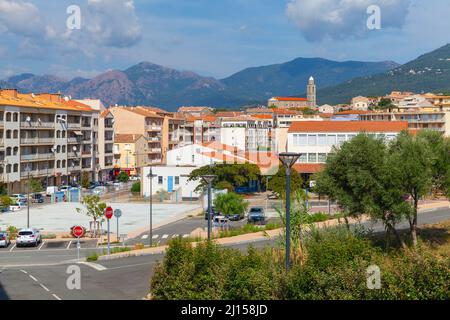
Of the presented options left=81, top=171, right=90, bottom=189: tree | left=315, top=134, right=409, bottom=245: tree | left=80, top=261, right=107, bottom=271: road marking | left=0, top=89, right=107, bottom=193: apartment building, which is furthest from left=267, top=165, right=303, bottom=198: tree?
left=80, top=261, right=107, bottom=271: road marking

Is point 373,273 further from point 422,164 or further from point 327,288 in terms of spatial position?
point 422,164

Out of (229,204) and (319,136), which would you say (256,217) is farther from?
(319,136)

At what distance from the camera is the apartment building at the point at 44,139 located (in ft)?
214

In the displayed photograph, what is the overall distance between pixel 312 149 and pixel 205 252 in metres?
52.7

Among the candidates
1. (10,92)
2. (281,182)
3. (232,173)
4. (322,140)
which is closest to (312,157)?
(322,140)

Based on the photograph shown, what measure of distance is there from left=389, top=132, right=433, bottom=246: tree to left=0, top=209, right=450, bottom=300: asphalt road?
18.5 ft

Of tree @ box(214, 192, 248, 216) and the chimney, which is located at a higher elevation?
the chimney

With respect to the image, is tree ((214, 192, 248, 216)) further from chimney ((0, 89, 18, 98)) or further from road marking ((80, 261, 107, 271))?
chimney ((0, 89, 18, 98))

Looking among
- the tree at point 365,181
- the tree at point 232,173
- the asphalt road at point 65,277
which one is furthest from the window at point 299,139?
the tree at point 365,181

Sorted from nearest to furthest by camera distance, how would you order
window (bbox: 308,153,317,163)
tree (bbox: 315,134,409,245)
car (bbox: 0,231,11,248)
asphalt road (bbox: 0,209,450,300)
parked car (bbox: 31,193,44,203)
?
asphalt road (bbox: 0,209,450,300)
tree (bbox: 315,134,409,245)
car (bbox: 0,231,11,248)
parked car (bbox: 31,193,44,203)
window (bbox: 308,153,317,163)

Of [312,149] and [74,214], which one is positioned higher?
[312,149]

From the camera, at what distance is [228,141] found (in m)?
113

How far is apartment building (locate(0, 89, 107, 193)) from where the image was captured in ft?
214
